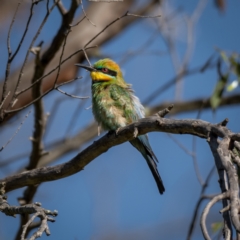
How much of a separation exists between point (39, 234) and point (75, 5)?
5.45 feet

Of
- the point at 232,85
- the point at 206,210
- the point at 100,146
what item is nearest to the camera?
the point at 206,210

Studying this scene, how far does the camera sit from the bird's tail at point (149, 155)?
289 centimetres

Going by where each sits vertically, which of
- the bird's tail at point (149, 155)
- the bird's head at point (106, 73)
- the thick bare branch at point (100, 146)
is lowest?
the thick bare branch at point (100, 146)

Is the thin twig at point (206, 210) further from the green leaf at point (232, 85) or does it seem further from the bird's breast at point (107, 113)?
the green leaf at point (232, 85)

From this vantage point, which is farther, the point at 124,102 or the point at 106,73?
the point at 106,73

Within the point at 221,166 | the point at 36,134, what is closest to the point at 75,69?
the point at 36,134

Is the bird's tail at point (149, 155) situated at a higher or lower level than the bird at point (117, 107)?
lower

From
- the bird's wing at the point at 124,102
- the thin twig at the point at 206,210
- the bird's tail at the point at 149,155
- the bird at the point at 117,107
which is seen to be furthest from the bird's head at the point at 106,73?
the thin twig at the point at 206,210

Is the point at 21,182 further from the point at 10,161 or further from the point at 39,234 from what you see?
the point at 10,161

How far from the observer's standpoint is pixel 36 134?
3170 millimetres

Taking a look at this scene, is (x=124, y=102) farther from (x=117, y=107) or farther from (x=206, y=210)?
(x=206, y=210)

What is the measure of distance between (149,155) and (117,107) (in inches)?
12.9

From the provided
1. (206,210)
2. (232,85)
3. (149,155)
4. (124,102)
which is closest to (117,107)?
(124,102)

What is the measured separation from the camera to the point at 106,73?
11.4 feet
